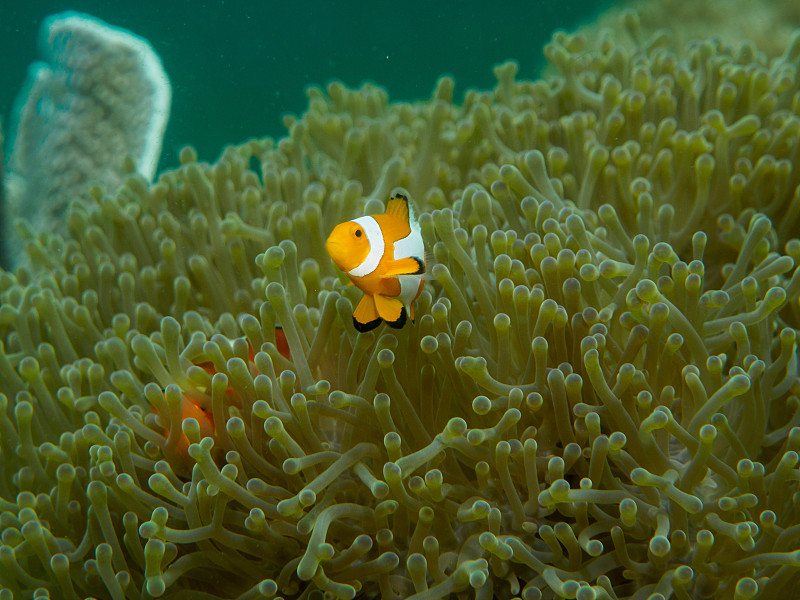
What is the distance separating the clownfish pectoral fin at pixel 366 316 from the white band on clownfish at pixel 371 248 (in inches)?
3.0

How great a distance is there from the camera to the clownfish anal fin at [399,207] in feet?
3.40

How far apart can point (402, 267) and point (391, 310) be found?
77 mm

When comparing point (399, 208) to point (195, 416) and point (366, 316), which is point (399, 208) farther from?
point (195, 416)

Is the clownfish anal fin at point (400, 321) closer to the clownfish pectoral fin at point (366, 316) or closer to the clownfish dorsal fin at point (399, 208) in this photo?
the clownfish pectoral fin at point (366, 316)

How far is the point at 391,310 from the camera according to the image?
99 centimetres

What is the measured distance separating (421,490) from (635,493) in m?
0.37

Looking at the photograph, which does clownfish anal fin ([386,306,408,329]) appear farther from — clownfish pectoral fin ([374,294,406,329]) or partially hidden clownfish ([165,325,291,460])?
partially hidden clownfish ([165,325,291,460])

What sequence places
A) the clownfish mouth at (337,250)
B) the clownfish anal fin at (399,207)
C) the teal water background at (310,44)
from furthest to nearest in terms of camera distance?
the teal water background at (310,44) < the clownfish anal fin at (399,207) < the clownfish mouth at (337,250)

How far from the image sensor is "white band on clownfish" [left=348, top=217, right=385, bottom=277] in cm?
95

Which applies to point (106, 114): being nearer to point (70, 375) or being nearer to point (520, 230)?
point (70, 375)

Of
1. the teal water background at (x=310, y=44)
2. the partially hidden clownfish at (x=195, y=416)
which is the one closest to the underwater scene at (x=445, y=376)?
the partially hidden clownfish at (x=195, y=416)

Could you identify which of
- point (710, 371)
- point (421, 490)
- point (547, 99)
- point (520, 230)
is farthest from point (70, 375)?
point (547, 99)

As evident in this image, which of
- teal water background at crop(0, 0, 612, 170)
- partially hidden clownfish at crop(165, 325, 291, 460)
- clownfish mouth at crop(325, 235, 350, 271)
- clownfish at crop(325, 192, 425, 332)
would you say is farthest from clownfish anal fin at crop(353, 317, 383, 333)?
teal water background at crop(0, 0, 612, 170)

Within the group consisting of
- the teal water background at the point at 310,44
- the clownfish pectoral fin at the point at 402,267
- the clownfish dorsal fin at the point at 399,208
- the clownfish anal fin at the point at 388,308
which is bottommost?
the clownfish anal fin at the point at 388,308
